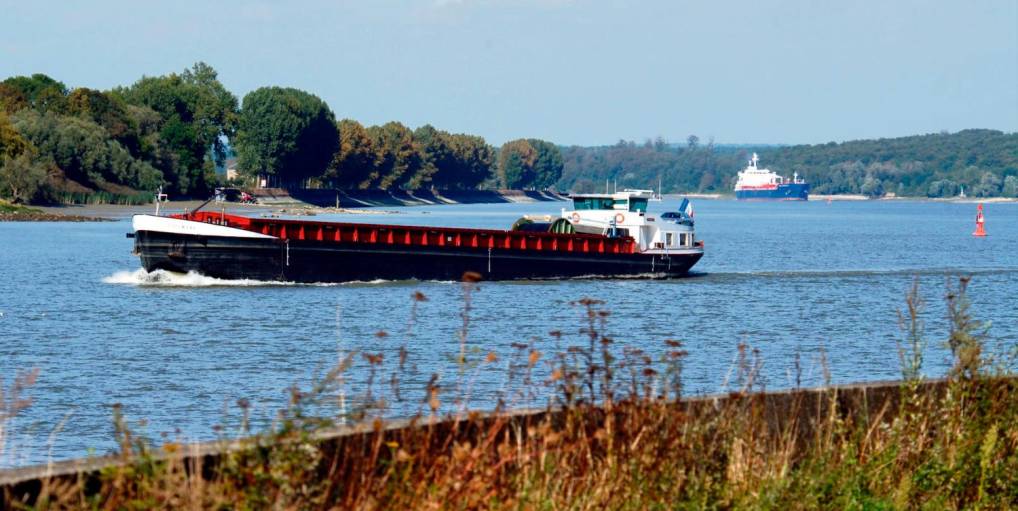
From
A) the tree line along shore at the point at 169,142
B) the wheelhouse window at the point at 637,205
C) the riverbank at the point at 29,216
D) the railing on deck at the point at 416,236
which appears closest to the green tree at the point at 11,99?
the tree line along shore at the point at 169,142

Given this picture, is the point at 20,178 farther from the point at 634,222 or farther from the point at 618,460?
the point at 618,460

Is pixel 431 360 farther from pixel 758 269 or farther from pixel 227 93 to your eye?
pixel 227 93

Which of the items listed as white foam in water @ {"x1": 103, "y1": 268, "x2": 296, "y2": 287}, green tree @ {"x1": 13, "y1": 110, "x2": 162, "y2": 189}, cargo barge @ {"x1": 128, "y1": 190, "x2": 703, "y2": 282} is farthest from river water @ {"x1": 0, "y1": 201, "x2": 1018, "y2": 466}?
green tree @ {"x1": 13, "y1": 110, "x2": 162, "y2": 189}

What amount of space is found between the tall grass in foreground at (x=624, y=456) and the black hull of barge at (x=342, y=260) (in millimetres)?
31710

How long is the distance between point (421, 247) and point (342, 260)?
8.73 ft

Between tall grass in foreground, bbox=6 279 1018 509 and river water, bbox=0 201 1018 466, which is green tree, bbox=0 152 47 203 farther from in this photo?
tall grass in foreground, bbox=6 279 1018 509

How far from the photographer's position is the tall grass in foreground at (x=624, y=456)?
21.3 feet

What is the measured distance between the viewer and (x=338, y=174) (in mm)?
176250

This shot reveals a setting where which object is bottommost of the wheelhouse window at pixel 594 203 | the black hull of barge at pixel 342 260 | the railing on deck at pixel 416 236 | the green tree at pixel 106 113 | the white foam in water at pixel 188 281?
the white foam in water at pixel 188 281

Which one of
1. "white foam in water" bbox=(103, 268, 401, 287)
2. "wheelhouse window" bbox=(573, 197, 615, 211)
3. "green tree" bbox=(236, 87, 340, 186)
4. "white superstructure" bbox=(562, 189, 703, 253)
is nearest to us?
"white foam in water" bbox=(103, 268, 401, 287)

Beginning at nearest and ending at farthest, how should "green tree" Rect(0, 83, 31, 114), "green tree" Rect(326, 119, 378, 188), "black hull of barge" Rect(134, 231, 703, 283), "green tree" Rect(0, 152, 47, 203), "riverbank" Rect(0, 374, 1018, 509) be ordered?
"riverbank" Rect(0, 374, 1018, 509) < "black hull of barge" Rect(134, 231, 703, 283) < "green tree" Rect(0, 152, 47, 203) < "green tree" Rect(0, 83, 31, 114) < "green tree" Rect(326, 119, 378, 188)

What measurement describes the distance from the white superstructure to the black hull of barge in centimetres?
245

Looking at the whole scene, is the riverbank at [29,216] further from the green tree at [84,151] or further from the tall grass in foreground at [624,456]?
the tall grass in foreground at [624,456]

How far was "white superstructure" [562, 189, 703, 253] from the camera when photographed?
167ft
